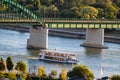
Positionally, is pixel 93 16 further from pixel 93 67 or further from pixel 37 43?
pixel 93 67

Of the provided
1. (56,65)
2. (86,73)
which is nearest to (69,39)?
(56,65)

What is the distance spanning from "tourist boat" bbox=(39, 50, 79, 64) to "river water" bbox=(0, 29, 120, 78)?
Result: 698 mm

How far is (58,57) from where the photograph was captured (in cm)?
5238

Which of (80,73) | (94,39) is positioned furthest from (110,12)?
(80,73)

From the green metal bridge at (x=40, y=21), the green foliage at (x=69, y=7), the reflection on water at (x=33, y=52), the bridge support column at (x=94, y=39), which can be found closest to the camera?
the reflection on water at (x=33, y=52)

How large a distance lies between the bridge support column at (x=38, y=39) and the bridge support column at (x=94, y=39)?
178 inches

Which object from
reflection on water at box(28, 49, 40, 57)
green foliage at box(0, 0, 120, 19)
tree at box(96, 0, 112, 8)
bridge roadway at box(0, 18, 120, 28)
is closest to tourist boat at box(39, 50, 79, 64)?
reflection on water at box(28, 49, 40, 57)

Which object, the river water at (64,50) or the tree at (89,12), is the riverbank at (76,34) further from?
the tree at (89,12)

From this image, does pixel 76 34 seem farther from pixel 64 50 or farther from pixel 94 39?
pixel 64 50

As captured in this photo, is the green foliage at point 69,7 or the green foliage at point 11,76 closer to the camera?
the green foliage at point 11,76

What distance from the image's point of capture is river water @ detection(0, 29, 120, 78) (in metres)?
48.4

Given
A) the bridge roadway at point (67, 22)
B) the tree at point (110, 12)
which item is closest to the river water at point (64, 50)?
the bridge roadway at point (67, 22)

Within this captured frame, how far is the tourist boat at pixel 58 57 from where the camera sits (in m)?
51.7

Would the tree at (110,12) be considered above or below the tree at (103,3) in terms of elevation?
below
